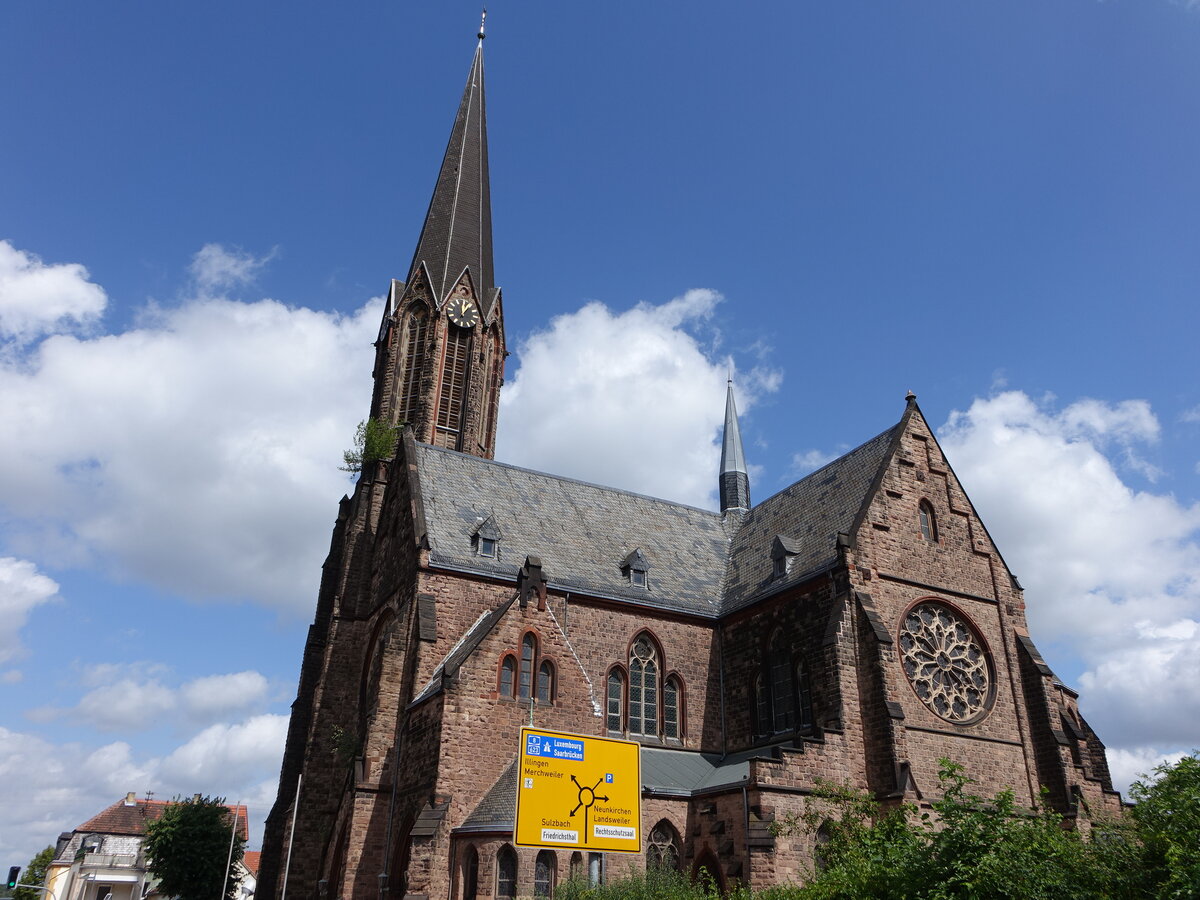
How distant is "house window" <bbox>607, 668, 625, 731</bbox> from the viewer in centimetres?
2669

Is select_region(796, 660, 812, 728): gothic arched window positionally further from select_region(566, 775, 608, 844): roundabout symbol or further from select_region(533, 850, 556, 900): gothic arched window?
select_region(566, 775, 608, 844): roundabout symbol

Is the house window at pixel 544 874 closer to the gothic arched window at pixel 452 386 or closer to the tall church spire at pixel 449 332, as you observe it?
the tall church spire at pixel 449 332

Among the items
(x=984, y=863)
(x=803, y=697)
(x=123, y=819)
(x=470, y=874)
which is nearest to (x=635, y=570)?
(x=803, y=697)

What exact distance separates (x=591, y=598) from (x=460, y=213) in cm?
2693

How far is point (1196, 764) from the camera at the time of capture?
1366 cm

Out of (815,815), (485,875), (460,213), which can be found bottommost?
(485,875)

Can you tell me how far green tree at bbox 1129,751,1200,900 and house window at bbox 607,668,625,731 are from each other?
15.2m

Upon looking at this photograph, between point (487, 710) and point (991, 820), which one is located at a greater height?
point (487, 710)

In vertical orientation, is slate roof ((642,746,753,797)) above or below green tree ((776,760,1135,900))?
above

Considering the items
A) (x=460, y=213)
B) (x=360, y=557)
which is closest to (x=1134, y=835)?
(x=360, y=557)

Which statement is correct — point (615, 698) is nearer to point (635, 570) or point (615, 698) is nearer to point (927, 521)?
point (635, 570)

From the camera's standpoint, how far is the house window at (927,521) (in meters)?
27.4

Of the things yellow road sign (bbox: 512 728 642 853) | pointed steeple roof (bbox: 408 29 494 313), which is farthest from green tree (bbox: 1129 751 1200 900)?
pointed steeple roof (bbox: 408 29 494 313)

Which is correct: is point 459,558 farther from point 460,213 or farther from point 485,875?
point 460,213
